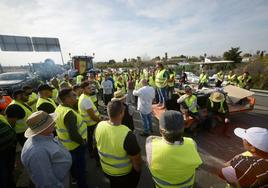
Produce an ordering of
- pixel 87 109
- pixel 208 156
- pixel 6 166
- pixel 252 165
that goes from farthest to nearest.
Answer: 1. pixel 208 156
2. pixel 87 109
3. pixel 6 166
4. pixel 252 165

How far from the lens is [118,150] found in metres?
2.09

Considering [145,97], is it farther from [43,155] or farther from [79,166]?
[43,155]

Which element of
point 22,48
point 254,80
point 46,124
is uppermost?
point 22,48

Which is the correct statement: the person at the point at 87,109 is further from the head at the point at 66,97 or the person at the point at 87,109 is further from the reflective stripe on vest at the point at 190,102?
the reflective stripe on vest at the point at 190,102

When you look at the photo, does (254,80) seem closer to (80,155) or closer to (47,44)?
(80,155)

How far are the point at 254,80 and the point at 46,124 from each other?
63.0ft

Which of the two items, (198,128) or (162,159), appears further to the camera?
(198,128)

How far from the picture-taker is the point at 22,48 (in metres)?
24.8

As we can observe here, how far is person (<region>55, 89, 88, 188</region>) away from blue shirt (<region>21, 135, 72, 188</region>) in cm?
61

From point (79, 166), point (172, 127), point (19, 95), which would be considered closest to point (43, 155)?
point (79, 166)

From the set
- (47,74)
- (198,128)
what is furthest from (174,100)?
(47,74)

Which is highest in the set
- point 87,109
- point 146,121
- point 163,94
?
point 87,109

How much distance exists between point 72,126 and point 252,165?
2.32m

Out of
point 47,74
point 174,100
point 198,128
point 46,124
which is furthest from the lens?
point 47,74
